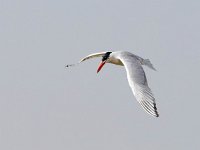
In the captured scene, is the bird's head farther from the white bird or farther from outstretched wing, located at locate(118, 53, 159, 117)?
outstretched wing, located at locate(118, 53, 159, 117)

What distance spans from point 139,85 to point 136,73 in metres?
1.57

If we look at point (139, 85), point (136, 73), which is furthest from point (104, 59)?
point (139, 85)

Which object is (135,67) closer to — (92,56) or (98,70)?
(98,70)

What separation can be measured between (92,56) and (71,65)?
126 centimetres

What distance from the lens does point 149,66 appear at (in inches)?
1133

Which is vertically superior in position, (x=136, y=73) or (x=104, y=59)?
(x=104, y=59)

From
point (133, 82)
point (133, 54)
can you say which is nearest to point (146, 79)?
point (133, 82)

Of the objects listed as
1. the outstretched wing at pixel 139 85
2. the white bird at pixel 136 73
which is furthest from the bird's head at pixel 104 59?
the outstretched wing at pixel 139 85

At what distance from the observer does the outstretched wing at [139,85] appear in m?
20.8

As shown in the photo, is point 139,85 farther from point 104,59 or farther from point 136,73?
point 104,59

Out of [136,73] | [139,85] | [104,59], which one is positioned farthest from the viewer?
[104,59]

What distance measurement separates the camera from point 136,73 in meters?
24.0

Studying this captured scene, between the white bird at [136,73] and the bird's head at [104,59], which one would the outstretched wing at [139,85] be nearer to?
the white bird at [136,73]

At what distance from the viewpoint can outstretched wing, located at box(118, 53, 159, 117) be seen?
20.8 m
